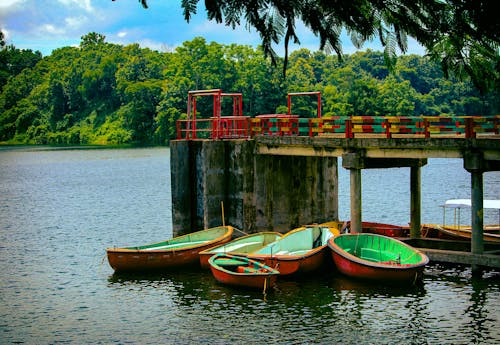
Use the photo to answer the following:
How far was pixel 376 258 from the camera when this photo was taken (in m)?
27.8

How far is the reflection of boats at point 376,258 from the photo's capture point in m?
25.6

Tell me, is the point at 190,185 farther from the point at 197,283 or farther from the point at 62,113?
the point at 62,113

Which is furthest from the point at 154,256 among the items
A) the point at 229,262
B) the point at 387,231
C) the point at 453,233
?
the point at 453,233

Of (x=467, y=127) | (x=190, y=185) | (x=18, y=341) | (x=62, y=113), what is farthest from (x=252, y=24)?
(x=62, y=113)

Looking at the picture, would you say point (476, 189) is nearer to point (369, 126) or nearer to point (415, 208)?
point (369, 126)

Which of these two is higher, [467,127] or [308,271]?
[467,127]

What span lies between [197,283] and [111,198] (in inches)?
1385

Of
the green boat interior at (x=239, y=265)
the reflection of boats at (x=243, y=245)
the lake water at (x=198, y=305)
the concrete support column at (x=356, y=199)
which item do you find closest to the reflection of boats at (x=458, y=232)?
the lake water at (x=198, y=305)

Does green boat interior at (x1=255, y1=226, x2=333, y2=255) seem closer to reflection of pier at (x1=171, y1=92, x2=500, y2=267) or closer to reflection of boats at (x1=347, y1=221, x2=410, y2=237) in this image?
Result: reflection of pier at (x1=171, y1=92, x2=500, y2=267)

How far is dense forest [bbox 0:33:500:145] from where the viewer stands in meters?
122

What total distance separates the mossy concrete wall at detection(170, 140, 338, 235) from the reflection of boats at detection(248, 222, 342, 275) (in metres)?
2.37

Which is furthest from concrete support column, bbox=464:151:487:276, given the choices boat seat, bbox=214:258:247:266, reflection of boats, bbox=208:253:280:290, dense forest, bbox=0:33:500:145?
dense forest, bbox=0:33:500:145

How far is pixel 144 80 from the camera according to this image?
153 m

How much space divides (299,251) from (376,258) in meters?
3.46
